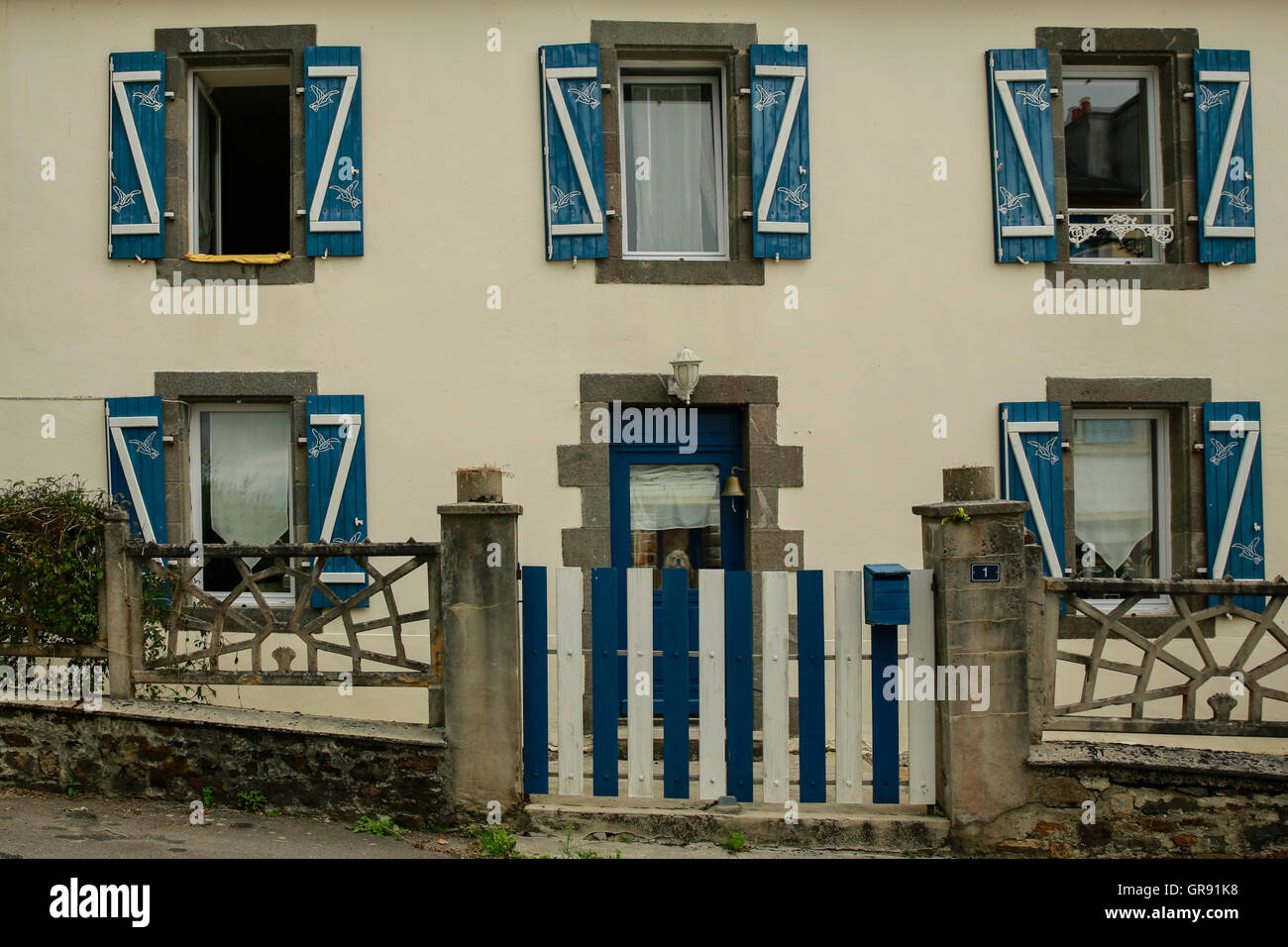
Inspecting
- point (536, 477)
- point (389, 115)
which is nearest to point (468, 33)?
point (389, 115)

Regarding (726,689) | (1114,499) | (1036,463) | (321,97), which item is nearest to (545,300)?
(321,97)

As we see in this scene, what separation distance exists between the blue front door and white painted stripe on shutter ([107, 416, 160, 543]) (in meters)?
3.29

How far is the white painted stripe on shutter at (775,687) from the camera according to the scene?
4.91 metres

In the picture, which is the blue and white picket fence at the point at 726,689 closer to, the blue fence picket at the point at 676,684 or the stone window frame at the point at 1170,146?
the blue fence picket at the point at 676,684

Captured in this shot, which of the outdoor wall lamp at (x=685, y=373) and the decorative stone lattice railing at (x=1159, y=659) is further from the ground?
the outdoor wall lamp at (x=685, y=373)

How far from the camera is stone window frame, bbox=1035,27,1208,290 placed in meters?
7.74

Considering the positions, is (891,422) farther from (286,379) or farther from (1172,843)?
(286,379)

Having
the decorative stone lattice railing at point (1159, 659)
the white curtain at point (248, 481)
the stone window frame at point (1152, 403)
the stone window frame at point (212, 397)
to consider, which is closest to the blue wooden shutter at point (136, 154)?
the stone window frame at point (212, 397)

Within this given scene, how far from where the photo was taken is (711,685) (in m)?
4.92

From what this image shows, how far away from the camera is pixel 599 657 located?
16.2 ft

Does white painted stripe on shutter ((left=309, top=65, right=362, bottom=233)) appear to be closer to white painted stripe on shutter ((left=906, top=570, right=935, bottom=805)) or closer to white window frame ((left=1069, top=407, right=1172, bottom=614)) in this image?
white painted stripe on shutter ((left=906, top=570, right=935, bottom=805))

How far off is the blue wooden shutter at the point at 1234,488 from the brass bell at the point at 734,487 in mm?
3419

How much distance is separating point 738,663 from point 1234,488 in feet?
15.5

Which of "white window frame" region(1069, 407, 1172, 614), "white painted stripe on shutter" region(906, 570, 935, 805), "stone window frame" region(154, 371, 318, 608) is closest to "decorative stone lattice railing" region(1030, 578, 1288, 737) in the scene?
"white painted stripe on shutter" region(906, 570, 935, 805)
